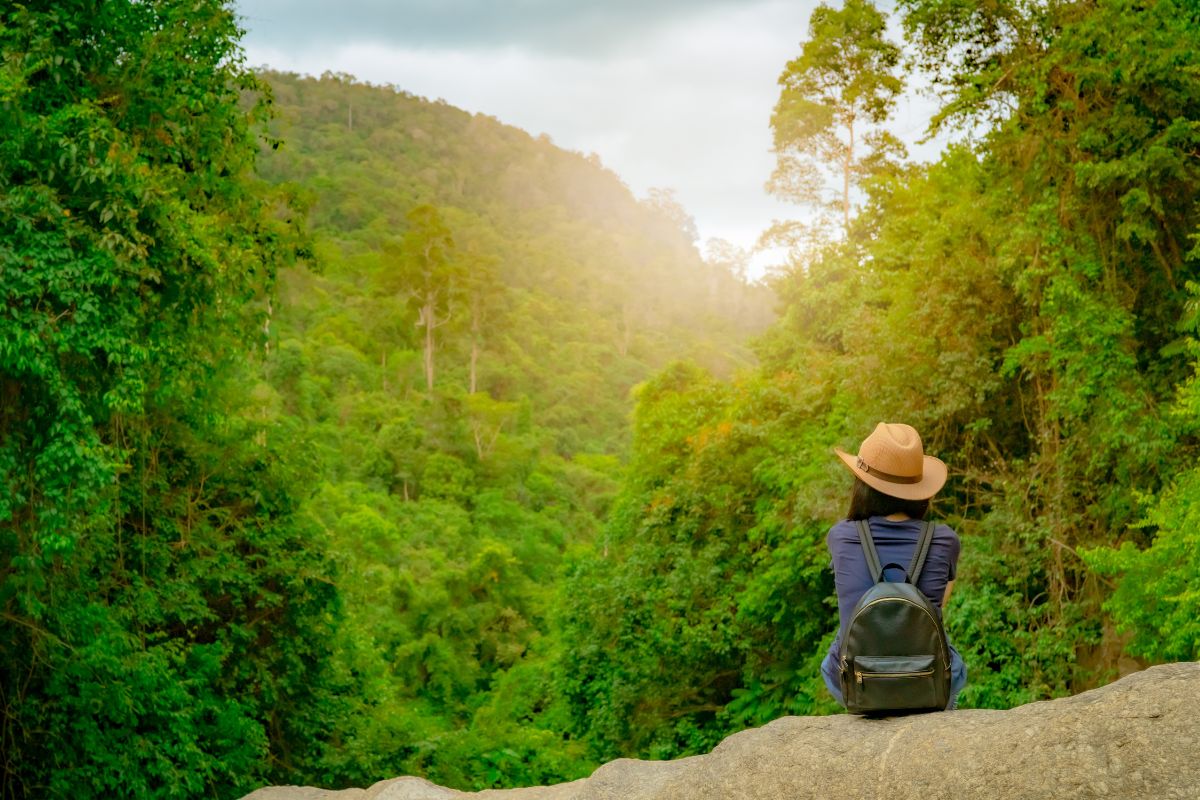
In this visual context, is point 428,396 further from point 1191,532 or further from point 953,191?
point 1191,532

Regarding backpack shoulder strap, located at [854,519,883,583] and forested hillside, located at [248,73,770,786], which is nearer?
backpack shoulder strap, located at [854,519,883,583]

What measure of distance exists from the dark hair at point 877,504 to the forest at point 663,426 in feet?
14.8

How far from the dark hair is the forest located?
4.52m

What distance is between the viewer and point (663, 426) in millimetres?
21578

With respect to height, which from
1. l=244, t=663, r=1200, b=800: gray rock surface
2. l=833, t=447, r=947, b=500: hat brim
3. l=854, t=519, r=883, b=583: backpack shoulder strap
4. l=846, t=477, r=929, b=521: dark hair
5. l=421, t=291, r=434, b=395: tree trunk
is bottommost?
l=244, t=663, r=1200, b=800: gray rock surface

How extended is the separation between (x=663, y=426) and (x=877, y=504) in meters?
18.2

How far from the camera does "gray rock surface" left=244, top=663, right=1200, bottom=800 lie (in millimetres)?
2799

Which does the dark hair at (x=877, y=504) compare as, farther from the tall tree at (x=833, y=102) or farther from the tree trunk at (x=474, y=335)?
the tree trunk at (x=474, y=335)

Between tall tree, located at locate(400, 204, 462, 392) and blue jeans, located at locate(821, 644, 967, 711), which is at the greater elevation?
tall tree, located at locate(400, 204, 462, 392)

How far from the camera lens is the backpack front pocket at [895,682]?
3.26 m

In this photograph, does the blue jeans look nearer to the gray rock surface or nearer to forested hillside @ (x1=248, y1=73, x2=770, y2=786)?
the gray rock surface

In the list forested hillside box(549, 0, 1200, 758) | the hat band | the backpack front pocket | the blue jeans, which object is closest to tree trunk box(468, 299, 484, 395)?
forested hillside box(549, 0, 1200, 758)

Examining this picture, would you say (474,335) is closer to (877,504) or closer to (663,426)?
(663,426)

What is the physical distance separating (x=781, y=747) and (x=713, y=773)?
1.07 feet
